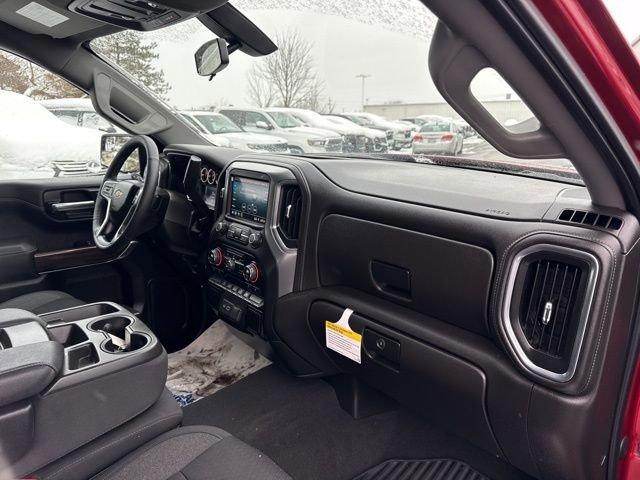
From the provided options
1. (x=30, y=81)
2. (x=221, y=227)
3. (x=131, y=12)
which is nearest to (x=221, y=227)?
(x=221, y=227)

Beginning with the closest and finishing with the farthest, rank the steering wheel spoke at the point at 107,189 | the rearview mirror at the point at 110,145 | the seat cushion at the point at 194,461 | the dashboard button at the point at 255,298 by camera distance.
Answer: the seat cushion at the point at 194,461, the dashboard button at the point at 255,298, the steering wheel spoke at the point at 107,189, the rearview mirror at the point at 110,145

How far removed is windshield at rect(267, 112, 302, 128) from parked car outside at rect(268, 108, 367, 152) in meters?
0.02

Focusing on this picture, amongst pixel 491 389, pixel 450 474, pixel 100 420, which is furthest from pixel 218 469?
pixel 450 474

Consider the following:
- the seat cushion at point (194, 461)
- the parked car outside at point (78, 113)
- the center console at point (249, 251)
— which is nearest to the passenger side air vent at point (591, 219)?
the seat cushion at point (194, 461)

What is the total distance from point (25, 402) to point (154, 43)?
5.36 feet

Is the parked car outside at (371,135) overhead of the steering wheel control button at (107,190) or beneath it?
overhead

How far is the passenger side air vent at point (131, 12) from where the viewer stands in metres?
1.71

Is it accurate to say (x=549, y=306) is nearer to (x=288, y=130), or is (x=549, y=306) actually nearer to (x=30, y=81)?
(x=288, y=130)

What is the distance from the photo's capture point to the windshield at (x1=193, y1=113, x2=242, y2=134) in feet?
8.04

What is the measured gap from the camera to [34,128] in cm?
227

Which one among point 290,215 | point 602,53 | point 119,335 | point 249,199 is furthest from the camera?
point 249,199

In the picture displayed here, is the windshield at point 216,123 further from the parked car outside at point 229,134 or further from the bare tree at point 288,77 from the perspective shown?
the bare tree at point 288,77

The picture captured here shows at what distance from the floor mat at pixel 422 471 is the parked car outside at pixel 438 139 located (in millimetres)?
1137

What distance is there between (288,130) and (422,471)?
1.52 m
